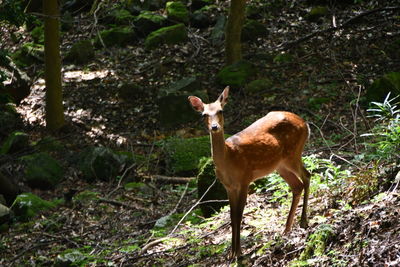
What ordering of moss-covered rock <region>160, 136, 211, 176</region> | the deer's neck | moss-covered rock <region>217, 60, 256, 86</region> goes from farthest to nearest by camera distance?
1. moss-covered rock <region>217, 60, 256, 86</region>
2. moss-covered rock <region>160, 136, 211, 176</region>
3. the deer's neck

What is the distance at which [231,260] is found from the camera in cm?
488

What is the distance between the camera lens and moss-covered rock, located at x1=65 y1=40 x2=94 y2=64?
Answer: 15.6m

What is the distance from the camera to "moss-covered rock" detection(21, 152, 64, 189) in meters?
10.1

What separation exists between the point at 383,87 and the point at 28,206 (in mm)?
6773

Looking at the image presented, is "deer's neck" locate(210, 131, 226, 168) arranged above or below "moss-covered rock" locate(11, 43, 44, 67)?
below

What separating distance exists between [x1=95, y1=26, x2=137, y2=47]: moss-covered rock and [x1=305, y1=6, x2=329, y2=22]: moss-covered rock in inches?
207

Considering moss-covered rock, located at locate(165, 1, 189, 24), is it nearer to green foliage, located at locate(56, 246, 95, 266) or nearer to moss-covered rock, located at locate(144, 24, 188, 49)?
moss-covered rock, located at locate(144, 24, 188, 49)

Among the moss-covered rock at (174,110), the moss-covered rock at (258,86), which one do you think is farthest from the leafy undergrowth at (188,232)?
the moss-covered rock at (258,86)

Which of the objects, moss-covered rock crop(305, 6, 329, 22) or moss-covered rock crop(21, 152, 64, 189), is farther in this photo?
moss-covered rock crop(305, 6, 329, 22)

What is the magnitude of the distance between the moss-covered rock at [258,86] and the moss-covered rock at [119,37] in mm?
5326

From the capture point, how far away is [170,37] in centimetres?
1538

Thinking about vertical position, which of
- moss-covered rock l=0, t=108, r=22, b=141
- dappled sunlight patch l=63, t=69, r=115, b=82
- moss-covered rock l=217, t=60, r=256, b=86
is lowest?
moss-covered rock l=0, t=108, r=22, b=141

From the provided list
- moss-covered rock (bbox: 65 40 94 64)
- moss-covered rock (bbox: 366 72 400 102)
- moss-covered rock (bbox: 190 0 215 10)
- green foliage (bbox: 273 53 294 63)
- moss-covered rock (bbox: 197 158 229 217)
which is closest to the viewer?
moss-covered rock (bbox: 197 158 229 217)

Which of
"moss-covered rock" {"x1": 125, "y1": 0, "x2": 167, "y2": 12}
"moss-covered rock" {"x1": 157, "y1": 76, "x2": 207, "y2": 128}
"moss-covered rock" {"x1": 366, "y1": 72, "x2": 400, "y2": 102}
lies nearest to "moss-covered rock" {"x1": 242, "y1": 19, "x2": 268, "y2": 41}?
"moss-covered rock" {"x1": 157, "y1": 76, "x2": 207, "y2": 128}
